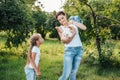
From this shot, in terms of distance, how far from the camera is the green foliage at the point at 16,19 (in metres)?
15.9

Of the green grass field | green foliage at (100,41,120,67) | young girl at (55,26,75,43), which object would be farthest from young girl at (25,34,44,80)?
green foliage at (100,41,120,67)

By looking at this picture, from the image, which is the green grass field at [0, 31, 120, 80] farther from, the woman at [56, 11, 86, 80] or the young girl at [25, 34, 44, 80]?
the woman at [56, 11, 86, 80]

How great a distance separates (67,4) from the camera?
15.2 meters

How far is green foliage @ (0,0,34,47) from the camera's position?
15926 mm

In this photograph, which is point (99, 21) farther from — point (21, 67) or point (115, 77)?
point (21, 67)

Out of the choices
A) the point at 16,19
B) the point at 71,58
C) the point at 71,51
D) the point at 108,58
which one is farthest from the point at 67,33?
the point at 16,19

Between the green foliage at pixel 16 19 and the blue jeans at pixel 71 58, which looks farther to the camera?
the green foliage at pixel 16 19

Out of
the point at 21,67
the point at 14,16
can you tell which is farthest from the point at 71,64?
the point at 14,16

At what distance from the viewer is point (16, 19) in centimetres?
1622

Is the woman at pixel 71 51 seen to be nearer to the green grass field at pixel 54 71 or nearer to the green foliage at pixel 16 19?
the green grass field at pixel 54 71

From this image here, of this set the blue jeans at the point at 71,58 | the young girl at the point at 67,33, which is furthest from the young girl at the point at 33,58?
the blue jeans at the point at 71,58

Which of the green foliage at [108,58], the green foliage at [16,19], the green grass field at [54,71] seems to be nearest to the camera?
the green grass field at [54,71]

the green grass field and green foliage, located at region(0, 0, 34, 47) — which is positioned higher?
green foliage, located at region(0, 0, 34, 47)

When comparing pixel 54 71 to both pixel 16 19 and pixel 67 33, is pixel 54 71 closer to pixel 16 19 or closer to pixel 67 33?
pixel 16 19
